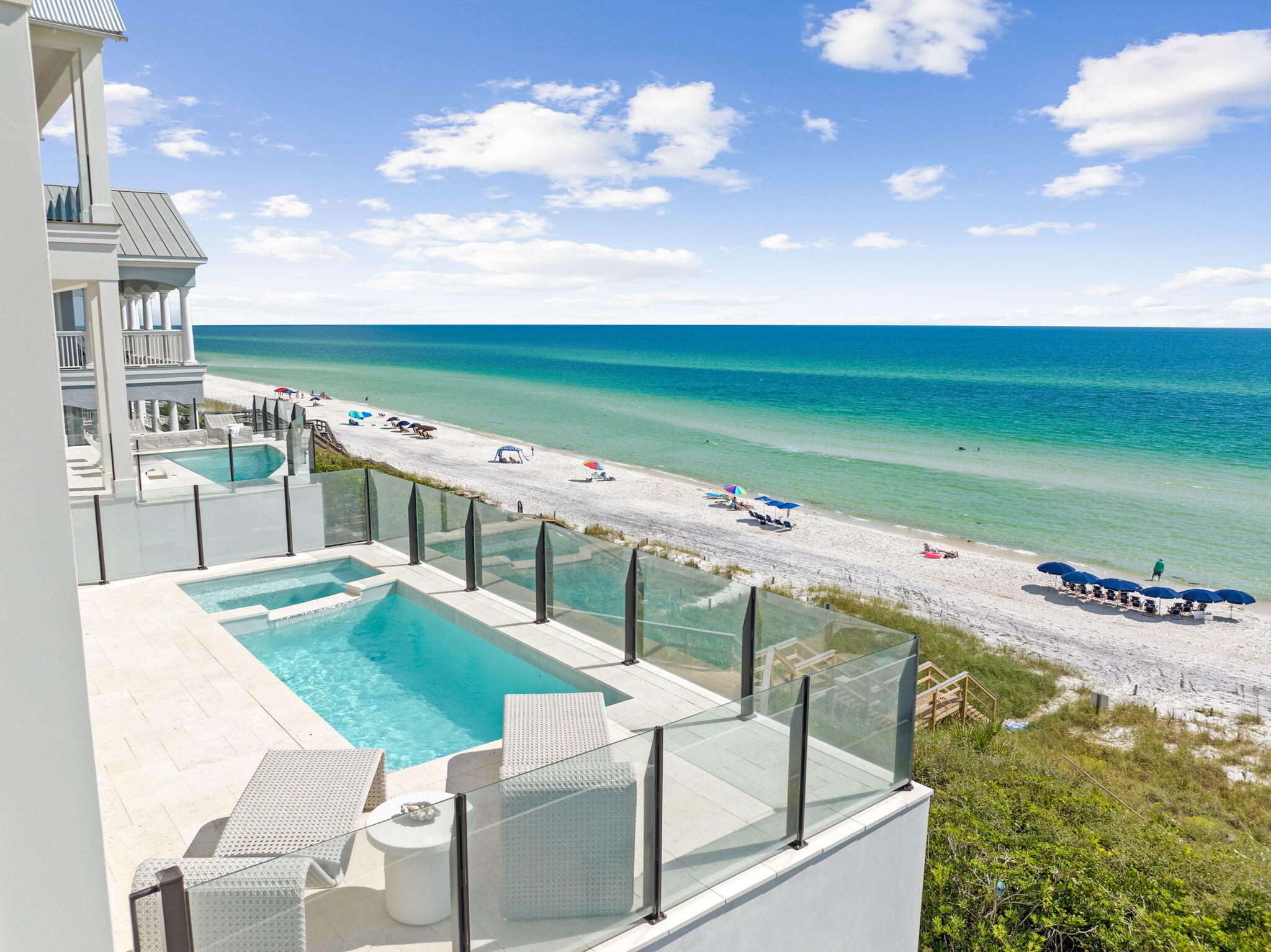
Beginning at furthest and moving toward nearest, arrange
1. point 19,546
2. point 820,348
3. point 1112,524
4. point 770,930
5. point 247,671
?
point 820,348, point 1112,524, point 247,671, point 770,930, point 19,546

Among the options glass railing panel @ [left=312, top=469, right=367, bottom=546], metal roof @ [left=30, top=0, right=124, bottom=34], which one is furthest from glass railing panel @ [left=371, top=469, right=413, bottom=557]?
metal roof @ [left=30, top=0, right=124, bottom=34]

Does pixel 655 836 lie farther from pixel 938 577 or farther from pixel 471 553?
pixel 938 577

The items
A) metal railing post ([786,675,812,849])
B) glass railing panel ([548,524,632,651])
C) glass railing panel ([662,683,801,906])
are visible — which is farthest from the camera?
glass railing panel ([548,524,632,651])

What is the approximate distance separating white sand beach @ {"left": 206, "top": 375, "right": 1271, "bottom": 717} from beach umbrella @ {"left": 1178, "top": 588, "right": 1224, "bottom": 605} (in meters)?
0.78

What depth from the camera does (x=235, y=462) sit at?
1870 cm

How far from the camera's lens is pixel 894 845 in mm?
6766

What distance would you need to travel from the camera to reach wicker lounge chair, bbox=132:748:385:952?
Answer: 3.79 meters

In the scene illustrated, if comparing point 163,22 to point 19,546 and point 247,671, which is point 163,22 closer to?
point 247,671

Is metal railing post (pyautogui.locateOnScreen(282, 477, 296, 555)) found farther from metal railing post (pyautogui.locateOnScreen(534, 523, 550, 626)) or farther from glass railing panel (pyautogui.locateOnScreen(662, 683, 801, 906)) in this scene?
glass railing panel (pyautogui.locateOnScreen(662, 683, 801, 906))

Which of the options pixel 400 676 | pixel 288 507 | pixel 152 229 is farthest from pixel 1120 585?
pixel 152 229

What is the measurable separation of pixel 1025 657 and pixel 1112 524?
2055cm

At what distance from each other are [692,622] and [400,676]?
13.4 feet

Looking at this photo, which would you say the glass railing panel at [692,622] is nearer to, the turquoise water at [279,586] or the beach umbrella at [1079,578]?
the turquoise water at [279,586]

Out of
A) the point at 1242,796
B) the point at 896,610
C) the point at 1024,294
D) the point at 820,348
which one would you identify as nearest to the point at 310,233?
the point at 820,348
